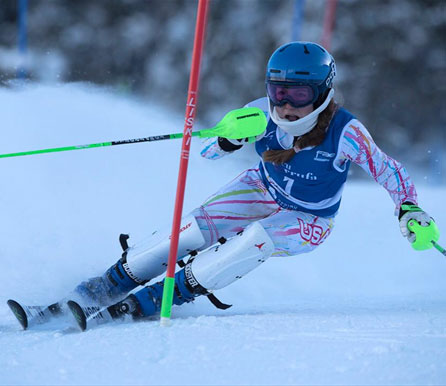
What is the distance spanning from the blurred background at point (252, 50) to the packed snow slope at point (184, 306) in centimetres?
351

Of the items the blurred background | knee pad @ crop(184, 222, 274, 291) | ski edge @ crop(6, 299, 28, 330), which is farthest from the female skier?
the blurred background

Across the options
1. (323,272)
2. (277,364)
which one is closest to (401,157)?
(323,272)

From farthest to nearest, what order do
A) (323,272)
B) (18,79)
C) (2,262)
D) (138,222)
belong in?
(18,79)
(138,222)
(323,272)
(2,262)

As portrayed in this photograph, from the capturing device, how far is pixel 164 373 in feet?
6.26

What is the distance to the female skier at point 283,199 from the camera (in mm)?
2635

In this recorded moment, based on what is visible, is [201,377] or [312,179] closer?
[201,377]

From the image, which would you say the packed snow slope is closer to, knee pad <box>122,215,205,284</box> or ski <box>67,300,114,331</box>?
ski <box>67,300,114,331</box>

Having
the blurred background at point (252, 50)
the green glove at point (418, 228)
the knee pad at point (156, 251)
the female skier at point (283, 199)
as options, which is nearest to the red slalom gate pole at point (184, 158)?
the female skier at point (283, 199)

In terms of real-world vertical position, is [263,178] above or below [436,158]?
above

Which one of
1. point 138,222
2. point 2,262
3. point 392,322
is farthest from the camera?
point 138,222

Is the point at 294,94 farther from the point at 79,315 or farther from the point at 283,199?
the point at 79,315

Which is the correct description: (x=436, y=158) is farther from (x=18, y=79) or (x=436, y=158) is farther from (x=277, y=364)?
→ (x=277, y=364)

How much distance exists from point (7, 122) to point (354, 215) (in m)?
3.07

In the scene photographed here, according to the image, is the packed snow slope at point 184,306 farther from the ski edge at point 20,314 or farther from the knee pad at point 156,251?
the knee pad at point 156,251
